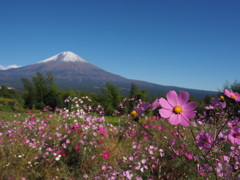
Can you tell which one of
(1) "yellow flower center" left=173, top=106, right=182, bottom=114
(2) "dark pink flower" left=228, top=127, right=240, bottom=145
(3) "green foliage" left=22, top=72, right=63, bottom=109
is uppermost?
(1) "yellow flower center" left=173, top=106, right=182, bottom=114

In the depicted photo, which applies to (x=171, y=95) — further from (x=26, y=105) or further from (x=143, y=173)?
(x=26, y=105)

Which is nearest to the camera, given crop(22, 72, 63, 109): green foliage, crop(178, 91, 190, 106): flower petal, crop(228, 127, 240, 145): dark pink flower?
crop(178, 91, 190, 106): flower petal

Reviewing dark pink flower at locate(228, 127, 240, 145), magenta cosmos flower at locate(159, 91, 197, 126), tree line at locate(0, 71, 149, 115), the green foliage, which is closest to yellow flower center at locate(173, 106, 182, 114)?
magenta cosmos flower at locate(159, 91, 197, 126)

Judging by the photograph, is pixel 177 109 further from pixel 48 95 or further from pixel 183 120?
pixel 48 95

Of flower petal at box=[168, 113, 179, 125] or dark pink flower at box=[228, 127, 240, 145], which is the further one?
dark pink flower at box=[228, 127, 240, 145]

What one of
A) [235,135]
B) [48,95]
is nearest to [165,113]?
[235,135]

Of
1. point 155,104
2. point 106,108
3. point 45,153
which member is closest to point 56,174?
point 45,153

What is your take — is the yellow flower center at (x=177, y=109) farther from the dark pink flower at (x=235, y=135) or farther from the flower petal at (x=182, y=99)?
the dark pink flower at (x=235, y=135)

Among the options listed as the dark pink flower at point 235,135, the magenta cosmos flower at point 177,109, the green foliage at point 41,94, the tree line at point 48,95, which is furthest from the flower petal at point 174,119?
the green foliage at point 41,94

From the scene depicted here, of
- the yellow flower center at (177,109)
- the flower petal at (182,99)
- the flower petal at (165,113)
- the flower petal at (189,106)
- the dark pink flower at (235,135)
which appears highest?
the flower petal at (182,99)

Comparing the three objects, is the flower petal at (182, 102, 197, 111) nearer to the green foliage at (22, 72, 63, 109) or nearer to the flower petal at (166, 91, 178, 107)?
the flower petal at (166, 91, 178, 107)

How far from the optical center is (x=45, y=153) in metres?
2.66

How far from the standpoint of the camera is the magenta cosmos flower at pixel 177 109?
28.5 inches

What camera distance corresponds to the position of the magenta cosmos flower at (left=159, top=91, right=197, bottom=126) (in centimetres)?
72
